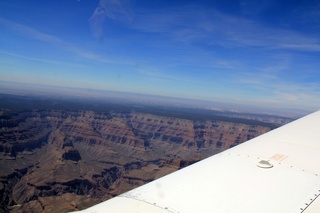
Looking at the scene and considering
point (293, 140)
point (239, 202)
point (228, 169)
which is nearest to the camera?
point (239, 202)

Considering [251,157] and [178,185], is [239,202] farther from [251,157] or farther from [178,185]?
[251,157]

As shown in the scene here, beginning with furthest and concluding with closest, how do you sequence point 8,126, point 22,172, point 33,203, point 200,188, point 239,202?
point 8,126 < point 22,172 < point 33,203 < point 200,188 < point 239,202

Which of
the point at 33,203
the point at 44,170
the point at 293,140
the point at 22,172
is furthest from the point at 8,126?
the point at 293,140

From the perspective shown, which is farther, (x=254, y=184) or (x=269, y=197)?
(x=254, y=184)

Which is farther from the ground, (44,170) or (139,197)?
(139,197)

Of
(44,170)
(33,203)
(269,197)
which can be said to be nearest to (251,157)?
(269,197)

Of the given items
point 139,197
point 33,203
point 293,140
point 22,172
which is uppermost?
point 293,140
